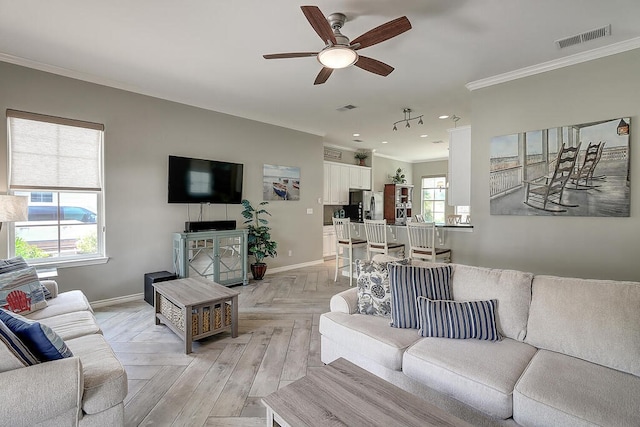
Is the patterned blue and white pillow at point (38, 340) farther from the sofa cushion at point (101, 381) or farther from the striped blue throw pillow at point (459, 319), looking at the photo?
the striped blue throw pillow at point (459, 319)

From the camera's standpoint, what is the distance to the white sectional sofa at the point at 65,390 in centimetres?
121

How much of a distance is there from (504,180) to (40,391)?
4.25 meters

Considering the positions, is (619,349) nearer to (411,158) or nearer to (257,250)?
(257,250)

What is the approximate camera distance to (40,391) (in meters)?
1.25

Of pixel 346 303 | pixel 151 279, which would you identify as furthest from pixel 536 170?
pixel 151 279

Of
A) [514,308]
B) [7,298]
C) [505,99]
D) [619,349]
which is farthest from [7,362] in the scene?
[505,99]

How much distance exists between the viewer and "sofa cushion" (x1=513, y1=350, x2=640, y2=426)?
124cm

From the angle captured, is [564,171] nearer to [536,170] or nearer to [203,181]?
[536,170]

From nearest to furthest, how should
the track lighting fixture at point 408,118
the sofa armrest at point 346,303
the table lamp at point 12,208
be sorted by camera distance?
the sofa armrest at point 346,303 → the table lamp at point 12,208 → the track lighting fixture at point 408,118

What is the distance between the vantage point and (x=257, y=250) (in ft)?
16.4

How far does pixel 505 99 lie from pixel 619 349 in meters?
2.96

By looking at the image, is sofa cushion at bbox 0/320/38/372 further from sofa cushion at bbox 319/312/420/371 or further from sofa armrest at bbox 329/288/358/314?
sofa armrest at bbox 329/288/358/314

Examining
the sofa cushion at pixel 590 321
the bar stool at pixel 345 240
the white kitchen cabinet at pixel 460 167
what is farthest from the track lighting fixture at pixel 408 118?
the sofa cushion at pixel 590 321

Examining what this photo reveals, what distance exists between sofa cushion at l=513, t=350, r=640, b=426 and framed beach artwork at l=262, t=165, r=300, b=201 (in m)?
4.54
